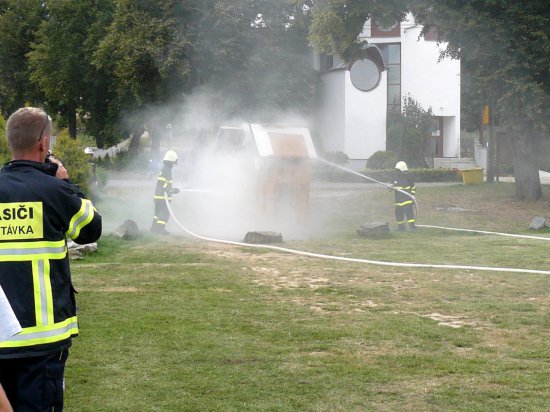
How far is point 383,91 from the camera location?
4338cm

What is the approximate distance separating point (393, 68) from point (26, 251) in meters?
42.7

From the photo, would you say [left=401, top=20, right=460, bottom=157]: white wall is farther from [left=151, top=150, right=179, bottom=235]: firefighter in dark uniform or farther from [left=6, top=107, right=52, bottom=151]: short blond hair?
[left=6, top=107, right=52, bottom=151]: short blond hair

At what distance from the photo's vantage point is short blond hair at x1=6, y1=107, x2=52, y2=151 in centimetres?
404

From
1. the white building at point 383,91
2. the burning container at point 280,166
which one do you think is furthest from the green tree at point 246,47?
the burning container at point 280,166

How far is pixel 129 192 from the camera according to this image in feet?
93.6

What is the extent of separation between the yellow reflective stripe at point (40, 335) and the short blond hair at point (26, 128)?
2.91 ft

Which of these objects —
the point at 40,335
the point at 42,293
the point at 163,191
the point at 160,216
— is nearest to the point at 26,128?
the point at 42,293

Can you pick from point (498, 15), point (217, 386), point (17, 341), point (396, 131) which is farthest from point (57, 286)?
point (396, 131)

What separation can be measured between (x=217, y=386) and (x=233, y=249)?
8680mm

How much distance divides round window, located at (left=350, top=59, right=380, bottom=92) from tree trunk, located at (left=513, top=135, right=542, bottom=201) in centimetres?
1907

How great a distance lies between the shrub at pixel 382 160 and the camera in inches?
1571

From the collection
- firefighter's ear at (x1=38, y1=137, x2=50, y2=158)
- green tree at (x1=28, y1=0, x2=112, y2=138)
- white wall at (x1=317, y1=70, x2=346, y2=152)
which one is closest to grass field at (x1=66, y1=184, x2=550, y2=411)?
firefighter's ear at (x1=38, y1=137, x2=50, y2=158)

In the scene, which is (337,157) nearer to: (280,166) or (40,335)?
(280,166)

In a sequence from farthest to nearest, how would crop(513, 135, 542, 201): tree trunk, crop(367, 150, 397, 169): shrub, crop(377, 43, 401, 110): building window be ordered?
crop(377, 43, 401, 110): building window < crop(367, 150, 397, 169): shrub < crop(513, 135, 542, 201): tree trunk
